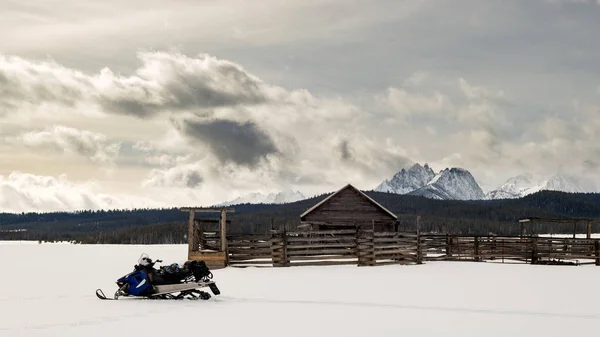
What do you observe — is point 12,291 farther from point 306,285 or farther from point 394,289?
point 394,289

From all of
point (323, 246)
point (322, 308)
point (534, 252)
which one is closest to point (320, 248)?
point (323, 246)

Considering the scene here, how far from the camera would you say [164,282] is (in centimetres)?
1633

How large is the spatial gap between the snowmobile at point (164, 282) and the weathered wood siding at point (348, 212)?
26827 mm

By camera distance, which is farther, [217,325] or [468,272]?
[468,272]

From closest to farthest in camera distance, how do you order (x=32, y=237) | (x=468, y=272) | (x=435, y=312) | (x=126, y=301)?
(x=435, y=312)
(x=126, y=301)
(x=468, y=272)
(x=32, y=237)

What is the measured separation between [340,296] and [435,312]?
12.1 feet

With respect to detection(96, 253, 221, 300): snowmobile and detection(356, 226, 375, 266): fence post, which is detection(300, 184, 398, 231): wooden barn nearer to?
detection(356, 226, 375, 266): fence post

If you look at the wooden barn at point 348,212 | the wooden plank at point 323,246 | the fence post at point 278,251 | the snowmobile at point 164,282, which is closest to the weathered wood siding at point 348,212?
the wooden barn at point 348,212

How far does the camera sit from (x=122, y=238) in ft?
480

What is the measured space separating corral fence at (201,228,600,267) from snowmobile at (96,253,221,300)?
13.1 meters

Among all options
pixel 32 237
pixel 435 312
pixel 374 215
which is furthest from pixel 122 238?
pixel 435 312

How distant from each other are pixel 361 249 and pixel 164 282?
15.8 metres

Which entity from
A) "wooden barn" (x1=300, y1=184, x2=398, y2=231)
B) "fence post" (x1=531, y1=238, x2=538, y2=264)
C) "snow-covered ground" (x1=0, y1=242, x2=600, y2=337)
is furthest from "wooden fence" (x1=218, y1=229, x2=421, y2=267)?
"wooden barn" (x1=300, y1=184, x2=398, y2=231)

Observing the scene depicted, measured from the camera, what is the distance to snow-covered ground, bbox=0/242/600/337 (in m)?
11.5
